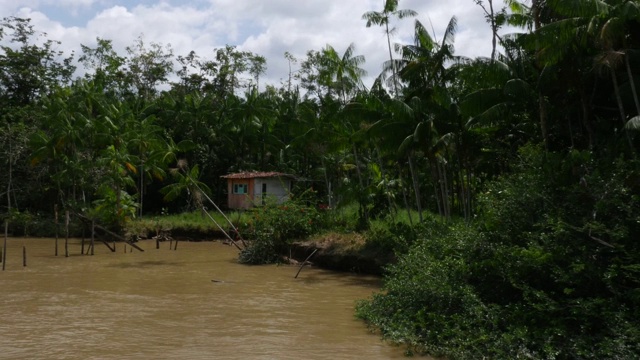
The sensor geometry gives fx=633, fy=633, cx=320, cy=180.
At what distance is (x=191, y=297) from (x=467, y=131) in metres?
9.07

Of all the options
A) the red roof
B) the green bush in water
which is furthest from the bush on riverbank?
the red roof

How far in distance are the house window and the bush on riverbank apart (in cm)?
2275

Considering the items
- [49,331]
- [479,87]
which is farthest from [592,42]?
[49,331]

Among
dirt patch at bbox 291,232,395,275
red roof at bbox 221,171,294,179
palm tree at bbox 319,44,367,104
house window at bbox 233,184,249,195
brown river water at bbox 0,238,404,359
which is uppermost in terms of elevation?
palm tree at bbox 319,44,367,104

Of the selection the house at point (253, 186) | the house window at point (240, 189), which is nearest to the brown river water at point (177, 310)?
the house at point (253, 186)

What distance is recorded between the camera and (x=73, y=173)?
29.0 meters

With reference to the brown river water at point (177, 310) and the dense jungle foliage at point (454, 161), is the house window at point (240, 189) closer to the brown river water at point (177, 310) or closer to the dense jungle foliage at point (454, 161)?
the dense jungle foliage at point (454, 161)

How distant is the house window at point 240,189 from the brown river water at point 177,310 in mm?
11591

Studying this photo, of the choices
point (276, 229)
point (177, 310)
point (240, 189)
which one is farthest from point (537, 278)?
point (240, 189)

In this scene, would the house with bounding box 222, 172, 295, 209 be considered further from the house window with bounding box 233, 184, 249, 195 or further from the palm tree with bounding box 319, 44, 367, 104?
the palm tree with bounding box 319, 44, 367, 104

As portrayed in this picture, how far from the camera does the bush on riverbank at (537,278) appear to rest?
8562mm

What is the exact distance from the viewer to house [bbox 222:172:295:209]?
3344cm

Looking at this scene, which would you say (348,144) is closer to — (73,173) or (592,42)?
(592,42)

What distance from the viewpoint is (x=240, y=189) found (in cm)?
3466
